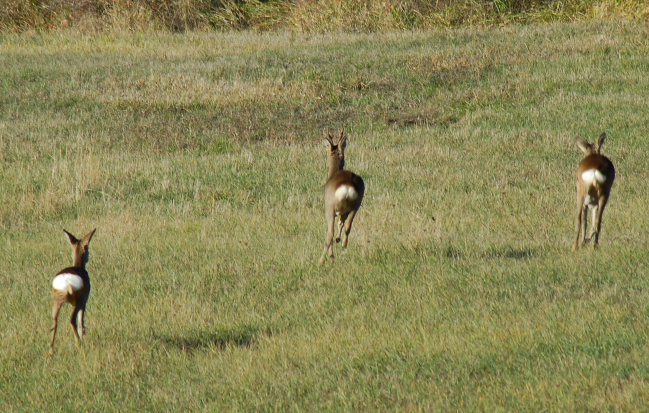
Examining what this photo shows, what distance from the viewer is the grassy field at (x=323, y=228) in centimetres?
507

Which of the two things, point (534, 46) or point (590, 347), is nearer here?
point (590, 347)

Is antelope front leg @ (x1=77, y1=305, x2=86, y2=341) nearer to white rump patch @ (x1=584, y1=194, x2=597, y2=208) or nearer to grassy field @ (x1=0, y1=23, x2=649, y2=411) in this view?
grassy field @ (x1=0, y1=23, x2=649, y2=411)

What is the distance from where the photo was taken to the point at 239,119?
53.9 ft

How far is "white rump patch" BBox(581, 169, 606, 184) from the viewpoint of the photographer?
7000 mm

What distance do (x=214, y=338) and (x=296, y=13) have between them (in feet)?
67.9

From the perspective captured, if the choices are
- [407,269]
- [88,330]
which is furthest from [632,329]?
[88,330]

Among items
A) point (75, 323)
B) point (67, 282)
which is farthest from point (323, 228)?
point (67, 282)

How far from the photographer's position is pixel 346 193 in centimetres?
670

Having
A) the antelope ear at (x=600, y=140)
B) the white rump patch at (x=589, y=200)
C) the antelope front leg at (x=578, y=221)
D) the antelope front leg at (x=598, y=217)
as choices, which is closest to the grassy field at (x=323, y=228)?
the antelope front leg at (x=598, y=217)

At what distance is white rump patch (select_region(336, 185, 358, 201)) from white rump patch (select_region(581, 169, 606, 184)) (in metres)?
2.09

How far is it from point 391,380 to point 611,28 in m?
18.1

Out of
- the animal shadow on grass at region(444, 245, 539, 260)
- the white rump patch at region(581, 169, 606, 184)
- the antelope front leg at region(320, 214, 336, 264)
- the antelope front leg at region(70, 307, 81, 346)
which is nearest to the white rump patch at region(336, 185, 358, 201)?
the antelope front leg at region(320, 214, 336, 264)

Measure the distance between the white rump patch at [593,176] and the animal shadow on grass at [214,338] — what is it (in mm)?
3181

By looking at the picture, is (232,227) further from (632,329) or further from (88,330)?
(632,329)
